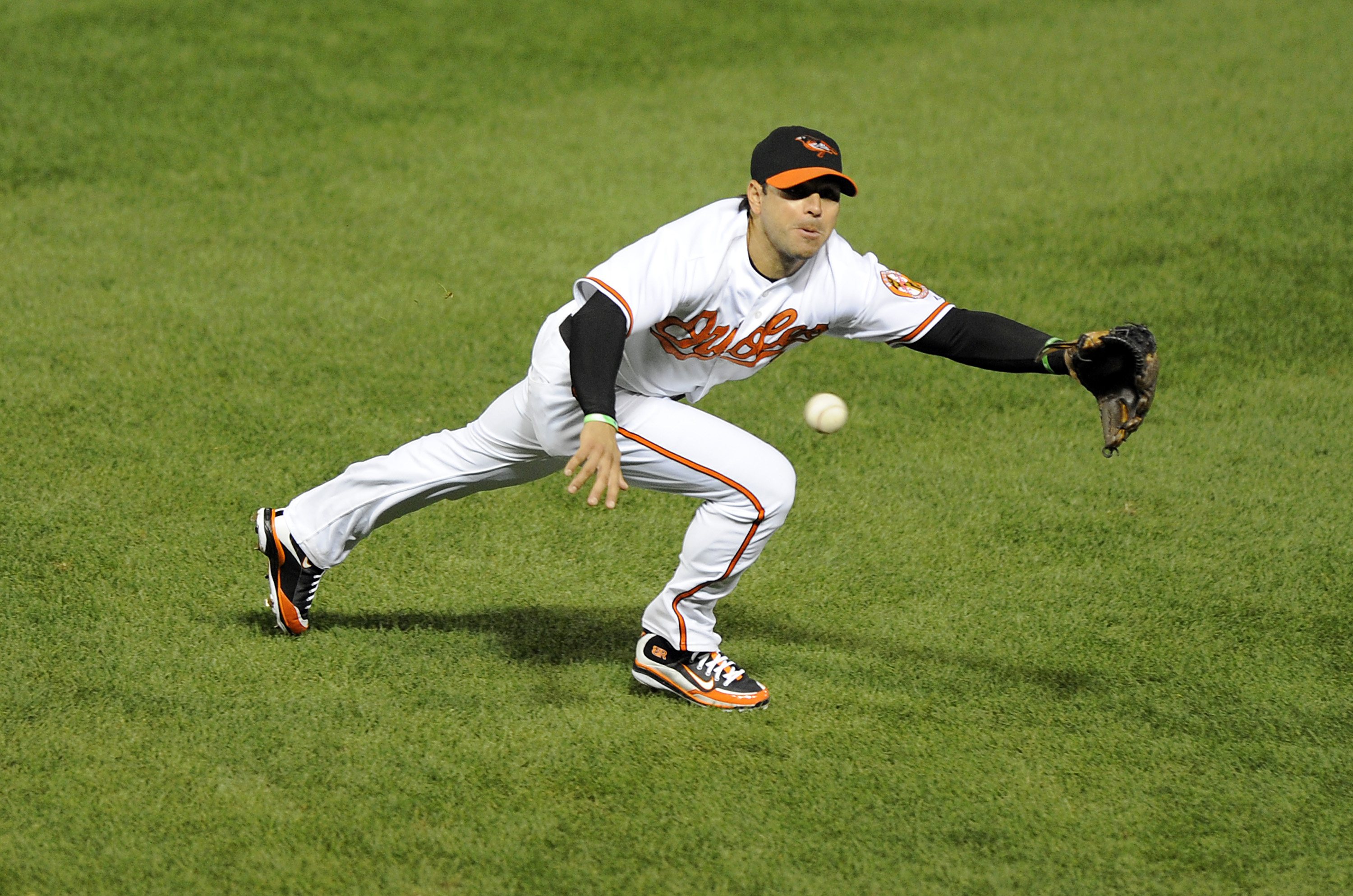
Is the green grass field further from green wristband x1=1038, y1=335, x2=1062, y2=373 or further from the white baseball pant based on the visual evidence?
green wristband x1=1038, y1=335, x2=1062, y2=373

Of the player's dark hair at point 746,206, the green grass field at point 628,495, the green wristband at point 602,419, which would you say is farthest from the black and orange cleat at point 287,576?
the player's dark hair at point 746,206

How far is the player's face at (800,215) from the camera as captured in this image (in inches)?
150

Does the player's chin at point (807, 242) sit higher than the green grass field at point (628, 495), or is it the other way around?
the player's chin at point (807, 242)

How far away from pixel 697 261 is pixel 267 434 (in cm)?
305

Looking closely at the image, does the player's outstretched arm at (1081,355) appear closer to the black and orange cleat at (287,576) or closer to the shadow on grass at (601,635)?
the shadow on grass at (601,635)

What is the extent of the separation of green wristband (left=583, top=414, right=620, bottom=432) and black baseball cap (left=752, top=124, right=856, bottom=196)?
2.91 ft

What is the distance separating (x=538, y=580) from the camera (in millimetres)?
5051

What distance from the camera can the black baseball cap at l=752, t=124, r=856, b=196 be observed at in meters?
3.81

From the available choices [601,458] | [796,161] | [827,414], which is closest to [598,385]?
[601,458]

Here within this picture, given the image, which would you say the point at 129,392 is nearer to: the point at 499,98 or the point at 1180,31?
the point at 499,98

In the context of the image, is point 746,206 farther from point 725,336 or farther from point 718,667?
point 718,667

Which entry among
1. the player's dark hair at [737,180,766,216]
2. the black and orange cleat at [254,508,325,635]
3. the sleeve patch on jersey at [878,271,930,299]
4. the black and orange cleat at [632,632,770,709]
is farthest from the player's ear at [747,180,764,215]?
the black and orange cleat at [254,508,325,635]

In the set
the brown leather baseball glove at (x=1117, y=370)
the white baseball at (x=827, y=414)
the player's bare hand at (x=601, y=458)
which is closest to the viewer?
the player's bare hand at (x=601, y=458)

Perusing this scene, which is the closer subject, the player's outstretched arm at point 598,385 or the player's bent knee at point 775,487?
the player's outstretched arm at point 598,385
